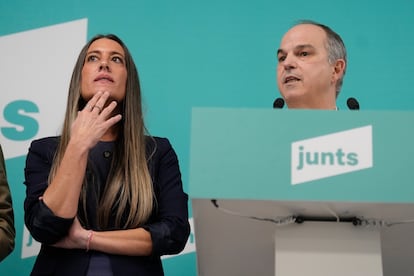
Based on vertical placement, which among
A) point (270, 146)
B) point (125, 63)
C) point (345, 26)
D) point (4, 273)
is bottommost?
point (4, 273)

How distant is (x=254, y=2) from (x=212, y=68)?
312 mm

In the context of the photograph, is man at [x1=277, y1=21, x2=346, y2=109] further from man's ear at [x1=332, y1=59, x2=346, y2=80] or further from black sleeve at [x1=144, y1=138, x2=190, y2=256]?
black sleeve at [x1=144, y1=138, x2=190, y2=256]

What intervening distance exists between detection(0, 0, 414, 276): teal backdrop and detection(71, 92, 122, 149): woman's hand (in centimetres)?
59

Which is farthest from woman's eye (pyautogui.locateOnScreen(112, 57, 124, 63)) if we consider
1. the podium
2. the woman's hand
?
the podium

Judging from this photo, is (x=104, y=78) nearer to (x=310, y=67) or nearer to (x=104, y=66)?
(x=104, y=66)

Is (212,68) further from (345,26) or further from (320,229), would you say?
(320,229)

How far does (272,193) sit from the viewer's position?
124 centimetres

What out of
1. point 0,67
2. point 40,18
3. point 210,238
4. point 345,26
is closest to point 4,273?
point 0,67

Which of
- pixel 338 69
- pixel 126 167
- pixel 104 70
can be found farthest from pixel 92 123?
pixel 338 69

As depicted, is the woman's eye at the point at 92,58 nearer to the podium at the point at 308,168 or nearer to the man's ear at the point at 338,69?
the man's ear at the point at 338,69

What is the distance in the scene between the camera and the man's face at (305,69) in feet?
6.70

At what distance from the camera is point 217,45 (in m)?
2.53

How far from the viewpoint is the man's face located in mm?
2041

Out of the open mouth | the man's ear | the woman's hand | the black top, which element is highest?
the man's ear
